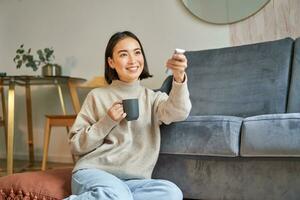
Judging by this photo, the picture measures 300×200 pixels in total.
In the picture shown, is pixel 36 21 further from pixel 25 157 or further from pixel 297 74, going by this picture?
pixel 297 74

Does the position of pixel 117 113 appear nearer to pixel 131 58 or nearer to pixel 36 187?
pixel 131 58

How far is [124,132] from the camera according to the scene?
1100mm

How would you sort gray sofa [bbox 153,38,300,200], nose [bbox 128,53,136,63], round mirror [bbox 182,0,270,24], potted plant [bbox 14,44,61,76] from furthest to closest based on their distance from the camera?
potted plant [bbox 14,44,61,76] < round mirror [bbox 182,0,270,24] < nose [bbox 128,53,136,63] < gray sofa [bbox 153,38,300,200]

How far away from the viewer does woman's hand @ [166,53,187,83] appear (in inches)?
38.6

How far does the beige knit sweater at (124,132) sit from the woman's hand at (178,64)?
1.1 inches

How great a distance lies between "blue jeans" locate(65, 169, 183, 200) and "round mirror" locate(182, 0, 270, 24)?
137cm

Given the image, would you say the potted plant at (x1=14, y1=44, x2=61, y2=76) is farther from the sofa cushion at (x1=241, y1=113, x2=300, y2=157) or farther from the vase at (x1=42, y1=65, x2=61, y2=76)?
the sofa cushion at (x1=241, y1=113, x2=300, y2=157)

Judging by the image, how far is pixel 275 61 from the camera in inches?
62.0

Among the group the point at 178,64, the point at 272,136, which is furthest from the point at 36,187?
the point at 272,136

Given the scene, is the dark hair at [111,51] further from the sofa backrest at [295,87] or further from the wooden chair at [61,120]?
the wooden chair at [61,120]

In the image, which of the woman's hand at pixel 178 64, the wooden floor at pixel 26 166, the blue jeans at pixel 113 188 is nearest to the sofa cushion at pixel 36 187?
the blue jeans at pixel 113 188

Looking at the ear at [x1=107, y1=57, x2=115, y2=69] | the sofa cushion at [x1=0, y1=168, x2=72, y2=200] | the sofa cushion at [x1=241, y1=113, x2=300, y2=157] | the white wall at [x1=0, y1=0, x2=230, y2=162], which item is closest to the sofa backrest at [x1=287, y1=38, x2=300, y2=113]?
the sofa cushion at [x1=241, y1=113, x2=300, y2=157]

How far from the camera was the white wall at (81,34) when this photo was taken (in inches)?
88.4

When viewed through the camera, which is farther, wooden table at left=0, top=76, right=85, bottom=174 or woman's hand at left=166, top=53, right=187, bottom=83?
wooden table at left=0, top=76, right=85, bottom=174
